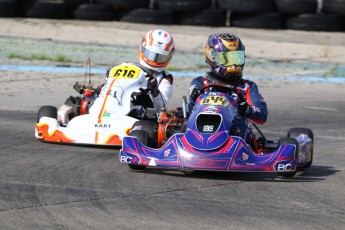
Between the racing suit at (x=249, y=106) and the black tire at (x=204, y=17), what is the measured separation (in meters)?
10.3

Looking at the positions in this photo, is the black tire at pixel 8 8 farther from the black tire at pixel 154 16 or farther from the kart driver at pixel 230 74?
the kart driver at pixel 230 74

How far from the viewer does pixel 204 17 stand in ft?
59.0

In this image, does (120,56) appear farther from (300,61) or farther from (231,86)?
(231,86)

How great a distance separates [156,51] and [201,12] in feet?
29.6

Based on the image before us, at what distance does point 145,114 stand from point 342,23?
1002cm

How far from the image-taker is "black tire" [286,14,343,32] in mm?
17625

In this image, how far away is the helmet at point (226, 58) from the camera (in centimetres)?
763

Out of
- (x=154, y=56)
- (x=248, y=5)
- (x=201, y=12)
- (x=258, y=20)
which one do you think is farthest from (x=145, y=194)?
(x=201, y=12)

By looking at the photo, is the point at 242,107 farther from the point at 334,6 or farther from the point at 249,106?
the point at 334,6

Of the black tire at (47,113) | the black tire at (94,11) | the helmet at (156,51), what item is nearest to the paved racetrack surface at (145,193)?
the black tire at (47,113)

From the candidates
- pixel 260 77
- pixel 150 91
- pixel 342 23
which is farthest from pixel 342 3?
pixel 150 91

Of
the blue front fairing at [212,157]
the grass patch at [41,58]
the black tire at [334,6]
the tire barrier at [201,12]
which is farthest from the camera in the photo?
the tire barrier at [201,12]

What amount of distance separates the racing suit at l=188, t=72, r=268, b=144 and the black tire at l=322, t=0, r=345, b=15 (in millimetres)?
9977

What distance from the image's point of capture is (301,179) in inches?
280
